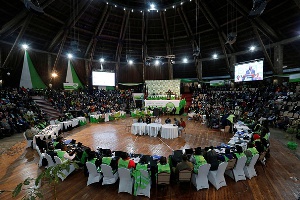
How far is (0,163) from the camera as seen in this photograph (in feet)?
22.9

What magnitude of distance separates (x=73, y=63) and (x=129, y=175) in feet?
71.2

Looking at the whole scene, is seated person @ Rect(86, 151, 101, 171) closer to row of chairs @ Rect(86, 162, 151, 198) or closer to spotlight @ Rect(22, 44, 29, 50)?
row of chairs @ Rect(86, 162, 151, 198)

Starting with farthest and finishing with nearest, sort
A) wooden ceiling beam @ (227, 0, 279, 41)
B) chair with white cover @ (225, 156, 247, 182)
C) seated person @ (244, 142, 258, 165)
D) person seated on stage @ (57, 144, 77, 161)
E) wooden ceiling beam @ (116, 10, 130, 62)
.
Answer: wooden ceiling beam @ (116, 10, 130, 62) → wooden ceiling beam @ (227, 0, 279, 41) → person seated on stage @ (57, 144, 77, 161) → seated person @ (244, 142, 258, 165) → chair with white cover @ (225, 156, 247, 182)

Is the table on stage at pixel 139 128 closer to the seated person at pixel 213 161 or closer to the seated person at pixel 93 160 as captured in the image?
the seated person at pixel 93 160

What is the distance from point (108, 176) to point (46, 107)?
15085 millimetres

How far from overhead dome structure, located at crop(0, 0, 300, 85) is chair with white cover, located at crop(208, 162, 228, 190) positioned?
1016 cm

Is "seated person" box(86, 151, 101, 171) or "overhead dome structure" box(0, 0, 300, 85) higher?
"overhead dome structure" box(0, 0, 300, 85)

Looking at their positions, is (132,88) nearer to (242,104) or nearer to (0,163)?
(242,104)

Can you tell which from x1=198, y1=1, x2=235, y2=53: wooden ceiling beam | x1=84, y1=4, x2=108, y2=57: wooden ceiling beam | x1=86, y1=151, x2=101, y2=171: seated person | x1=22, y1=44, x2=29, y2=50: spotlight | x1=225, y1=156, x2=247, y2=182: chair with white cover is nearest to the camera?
x1=86, y1=151, x2=101, y2=171: seated person

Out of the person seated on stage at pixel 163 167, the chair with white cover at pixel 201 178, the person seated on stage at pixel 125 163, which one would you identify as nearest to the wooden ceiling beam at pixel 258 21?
the chair with white cover at pixel 201 178

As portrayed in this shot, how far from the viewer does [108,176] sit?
515 cm

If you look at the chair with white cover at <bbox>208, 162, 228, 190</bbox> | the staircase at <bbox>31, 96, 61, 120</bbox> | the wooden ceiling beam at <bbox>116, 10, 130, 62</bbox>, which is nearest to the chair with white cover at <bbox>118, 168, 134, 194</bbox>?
the chair with white cover at <bbox>208, 162, 228, 190</bbox>

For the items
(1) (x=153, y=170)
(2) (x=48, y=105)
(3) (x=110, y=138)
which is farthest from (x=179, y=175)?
(2) (x=48, y=105)

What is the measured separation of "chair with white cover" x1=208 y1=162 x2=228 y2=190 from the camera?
4953 millimetres
